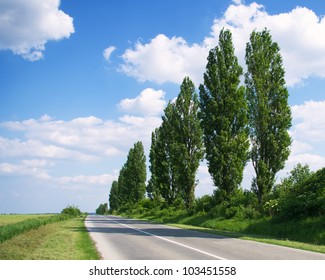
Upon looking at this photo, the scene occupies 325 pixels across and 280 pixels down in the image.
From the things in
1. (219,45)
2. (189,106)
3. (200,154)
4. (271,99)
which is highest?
(219,45)

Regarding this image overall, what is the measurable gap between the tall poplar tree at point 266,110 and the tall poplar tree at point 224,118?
1.61 metres

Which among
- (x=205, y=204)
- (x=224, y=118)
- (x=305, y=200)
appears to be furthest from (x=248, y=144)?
(x=305, y=200)

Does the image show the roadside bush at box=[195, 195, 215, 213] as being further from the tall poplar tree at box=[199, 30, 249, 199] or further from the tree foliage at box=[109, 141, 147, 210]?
the tree foliage at box=[109, 141, 147, 210]

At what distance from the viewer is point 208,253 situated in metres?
12.9

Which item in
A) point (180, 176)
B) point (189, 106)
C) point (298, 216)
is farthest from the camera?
point (189, 106)

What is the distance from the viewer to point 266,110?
30359mm

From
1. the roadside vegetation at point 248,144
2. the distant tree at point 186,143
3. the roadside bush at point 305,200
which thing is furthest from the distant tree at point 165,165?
the roadside bush at point 305,200

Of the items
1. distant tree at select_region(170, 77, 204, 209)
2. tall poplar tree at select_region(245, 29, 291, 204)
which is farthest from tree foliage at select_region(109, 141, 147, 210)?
tall poplar tree at select_region(245, 29, 291, 204)

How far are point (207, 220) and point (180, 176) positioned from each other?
37.2 feet

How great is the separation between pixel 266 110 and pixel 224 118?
4.04m

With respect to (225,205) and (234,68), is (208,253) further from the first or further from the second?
(234,68)

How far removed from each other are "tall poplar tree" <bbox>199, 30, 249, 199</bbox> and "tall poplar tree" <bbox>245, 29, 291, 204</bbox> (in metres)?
1.61

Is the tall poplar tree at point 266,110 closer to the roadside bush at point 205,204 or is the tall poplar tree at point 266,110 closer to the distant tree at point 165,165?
the roadside bush at point 205,204
